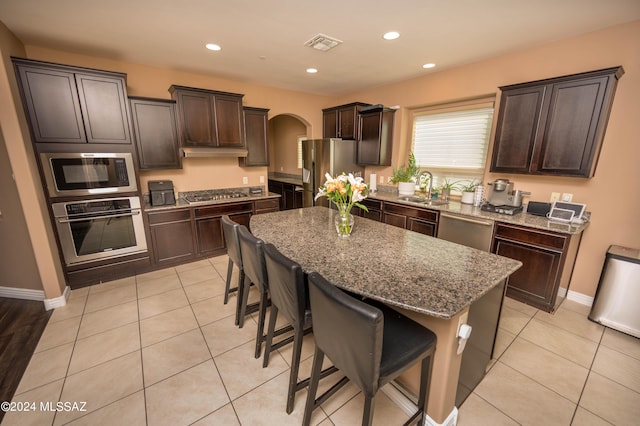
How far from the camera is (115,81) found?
273 centimetres

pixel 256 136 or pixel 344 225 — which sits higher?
pixel 256 136

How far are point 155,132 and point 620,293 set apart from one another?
5133mm

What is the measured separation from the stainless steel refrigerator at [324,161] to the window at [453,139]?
1.06 meters

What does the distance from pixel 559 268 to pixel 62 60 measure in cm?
563

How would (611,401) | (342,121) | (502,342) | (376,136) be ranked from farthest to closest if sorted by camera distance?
(342,121) < (376,136) < (502,342) < (611,401)

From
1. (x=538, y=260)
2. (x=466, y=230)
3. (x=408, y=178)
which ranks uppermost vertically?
(x=408, y=178)

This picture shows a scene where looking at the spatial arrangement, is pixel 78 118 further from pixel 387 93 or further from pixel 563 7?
pixel 563 7

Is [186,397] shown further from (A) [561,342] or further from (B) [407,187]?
(B) [407,187]

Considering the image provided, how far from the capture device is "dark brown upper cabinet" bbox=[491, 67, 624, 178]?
7.36 feet

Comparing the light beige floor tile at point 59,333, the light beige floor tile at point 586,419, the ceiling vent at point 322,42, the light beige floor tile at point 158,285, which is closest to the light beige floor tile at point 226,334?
the light beige floor tile at point 158,285

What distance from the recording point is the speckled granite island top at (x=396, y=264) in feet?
3.91

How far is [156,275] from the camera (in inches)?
127

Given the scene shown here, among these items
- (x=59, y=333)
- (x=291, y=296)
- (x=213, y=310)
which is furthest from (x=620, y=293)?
(x=59, y=333)

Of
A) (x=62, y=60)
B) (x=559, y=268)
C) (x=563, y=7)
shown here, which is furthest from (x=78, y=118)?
(x=559, y=268)
